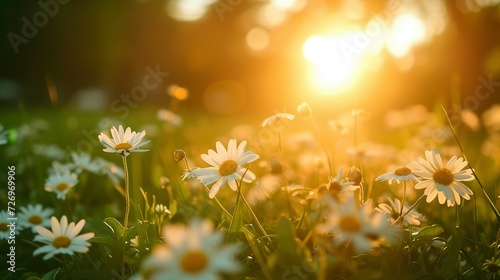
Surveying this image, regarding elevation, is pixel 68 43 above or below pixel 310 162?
above

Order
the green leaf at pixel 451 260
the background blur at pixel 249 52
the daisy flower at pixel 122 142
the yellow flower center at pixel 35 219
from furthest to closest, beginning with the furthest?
1. the background blur at pixel 249 52
2. the yellow flower center at pixel 35 219
3. the daisy flower at pixel 122 142
4. the green leaf at pixel 451 260

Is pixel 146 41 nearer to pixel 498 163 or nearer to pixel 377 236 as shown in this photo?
pixel 498 163

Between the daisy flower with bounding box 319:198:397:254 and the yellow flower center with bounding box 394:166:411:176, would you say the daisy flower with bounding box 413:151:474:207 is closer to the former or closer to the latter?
the yellow flower center with bounding box 394:166:411:176

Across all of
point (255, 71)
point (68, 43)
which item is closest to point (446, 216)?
point (68, 43)

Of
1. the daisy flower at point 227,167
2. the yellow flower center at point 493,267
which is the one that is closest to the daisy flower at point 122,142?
the daisy flower at point 227,167

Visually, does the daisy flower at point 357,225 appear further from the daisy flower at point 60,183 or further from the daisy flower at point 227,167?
the daisy flower at point 60,183

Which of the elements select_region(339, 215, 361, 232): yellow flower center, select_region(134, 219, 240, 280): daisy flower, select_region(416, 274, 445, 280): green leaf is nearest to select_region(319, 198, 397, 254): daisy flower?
select_region(339, 215, 361, 232): yellow flower center
